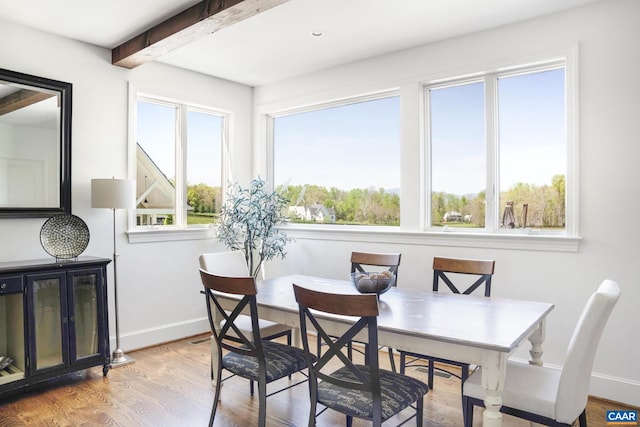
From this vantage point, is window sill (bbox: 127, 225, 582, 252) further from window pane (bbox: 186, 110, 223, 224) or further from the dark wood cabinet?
the dark wood cabinet

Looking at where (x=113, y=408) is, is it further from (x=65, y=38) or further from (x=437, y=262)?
(x=65, y=38)

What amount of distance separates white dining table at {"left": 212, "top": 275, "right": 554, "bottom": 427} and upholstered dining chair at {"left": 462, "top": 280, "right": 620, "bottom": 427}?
6.4 inches

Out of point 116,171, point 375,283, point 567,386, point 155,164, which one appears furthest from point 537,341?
point 155,164

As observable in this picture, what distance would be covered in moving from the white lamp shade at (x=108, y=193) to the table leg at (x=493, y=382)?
2.95 m

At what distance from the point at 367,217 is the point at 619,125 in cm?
221

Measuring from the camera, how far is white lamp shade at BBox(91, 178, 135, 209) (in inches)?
140

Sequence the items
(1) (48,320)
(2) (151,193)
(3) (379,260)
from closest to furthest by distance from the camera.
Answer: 1. (1) (48,320)
2. (3) (379,260)
3. (2) (151,193)

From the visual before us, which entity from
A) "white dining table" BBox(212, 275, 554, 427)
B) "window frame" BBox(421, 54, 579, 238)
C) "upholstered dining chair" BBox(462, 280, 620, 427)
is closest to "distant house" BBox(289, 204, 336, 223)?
"window frame" BBox(421, 54, 579, 238)

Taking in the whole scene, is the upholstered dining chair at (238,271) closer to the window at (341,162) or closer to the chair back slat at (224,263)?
the chair back slat at (224,263)

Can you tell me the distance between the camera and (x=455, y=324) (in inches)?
83.0

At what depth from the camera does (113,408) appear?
2908 mm

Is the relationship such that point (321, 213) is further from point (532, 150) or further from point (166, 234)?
point (532, 150)

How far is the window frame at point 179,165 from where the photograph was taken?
4105mm

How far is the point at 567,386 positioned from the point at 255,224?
3.17 metres
